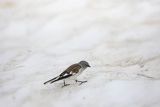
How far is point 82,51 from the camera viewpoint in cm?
707

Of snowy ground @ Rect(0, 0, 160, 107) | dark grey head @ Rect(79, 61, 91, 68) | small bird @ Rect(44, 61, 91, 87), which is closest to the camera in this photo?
A: snowy ground @ Rect(0, 0, 160, 107)

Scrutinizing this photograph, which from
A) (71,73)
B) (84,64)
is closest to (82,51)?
(84,64)

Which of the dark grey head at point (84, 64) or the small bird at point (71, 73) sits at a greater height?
the dark grey head at point (84, 64)

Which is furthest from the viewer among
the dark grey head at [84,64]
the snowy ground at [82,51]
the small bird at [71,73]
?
the dark grey head at [84,64]

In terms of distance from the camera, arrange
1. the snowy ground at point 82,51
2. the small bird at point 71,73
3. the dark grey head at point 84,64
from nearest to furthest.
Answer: the snowy ground at point 82,51 < the small bird at point 71,73 < the dark grey head at point 84,64

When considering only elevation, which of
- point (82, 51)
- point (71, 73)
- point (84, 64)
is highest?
point (82, 51)

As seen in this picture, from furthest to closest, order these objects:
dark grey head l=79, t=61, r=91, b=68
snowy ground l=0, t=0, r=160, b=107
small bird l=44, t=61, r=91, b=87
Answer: dark grey head l=79, t=61, r=91, b=68 < small bird l=44, t=61, r=91, b=87 < snowy ground l=0, t=0, r=160, b=107

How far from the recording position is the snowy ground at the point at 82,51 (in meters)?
5.77

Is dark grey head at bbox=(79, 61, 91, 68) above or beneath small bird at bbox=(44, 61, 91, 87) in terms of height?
above

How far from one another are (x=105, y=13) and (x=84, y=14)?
34cm

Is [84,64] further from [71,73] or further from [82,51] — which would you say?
[82,51]

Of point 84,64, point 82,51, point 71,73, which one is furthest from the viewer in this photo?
point 82,51

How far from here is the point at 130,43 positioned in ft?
22.7

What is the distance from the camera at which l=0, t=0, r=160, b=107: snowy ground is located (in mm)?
5773
